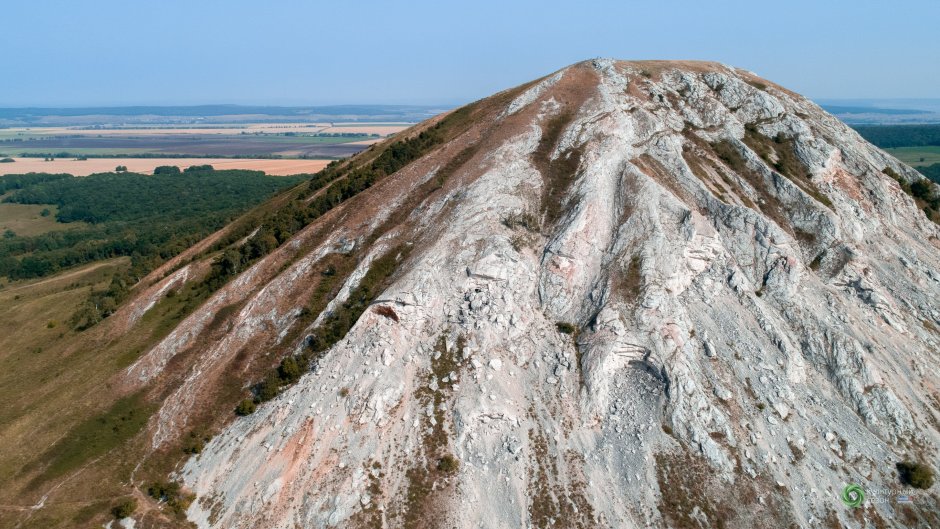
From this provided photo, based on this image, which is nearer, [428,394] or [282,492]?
[282,492]

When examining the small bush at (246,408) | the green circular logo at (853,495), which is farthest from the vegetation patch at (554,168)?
the small bush at (246,408)

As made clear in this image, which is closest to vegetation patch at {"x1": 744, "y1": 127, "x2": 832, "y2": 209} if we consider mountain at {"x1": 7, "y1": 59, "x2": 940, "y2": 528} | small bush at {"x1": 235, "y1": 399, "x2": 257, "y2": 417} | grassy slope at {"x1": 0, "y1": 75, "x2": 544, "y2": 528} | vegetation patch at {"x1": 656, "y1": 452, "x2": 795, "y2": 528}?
mountain at {"x1": 7, "y1": 59, "x2": 940, "y2": 528}

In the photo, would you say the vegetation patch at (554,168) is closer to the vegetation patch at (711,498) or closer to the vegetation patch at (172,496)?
the vegetation patch at (711,498)

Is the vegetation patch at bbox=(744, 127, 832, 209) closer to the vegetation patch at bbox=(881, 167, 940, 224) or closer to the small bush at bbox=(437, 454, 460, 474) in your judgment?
the vegetation patch at bbox=(881, 167, 940, 224)

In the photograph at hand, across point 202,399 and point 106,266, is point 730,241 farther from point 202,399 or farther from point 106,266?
point 106,266

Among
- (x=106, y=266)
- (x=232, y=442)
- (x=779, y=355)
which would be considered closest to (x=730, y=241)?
(x=779, y=355)

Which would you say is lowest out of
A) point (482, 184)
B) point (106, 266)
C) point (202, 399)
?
point (106, 266)
